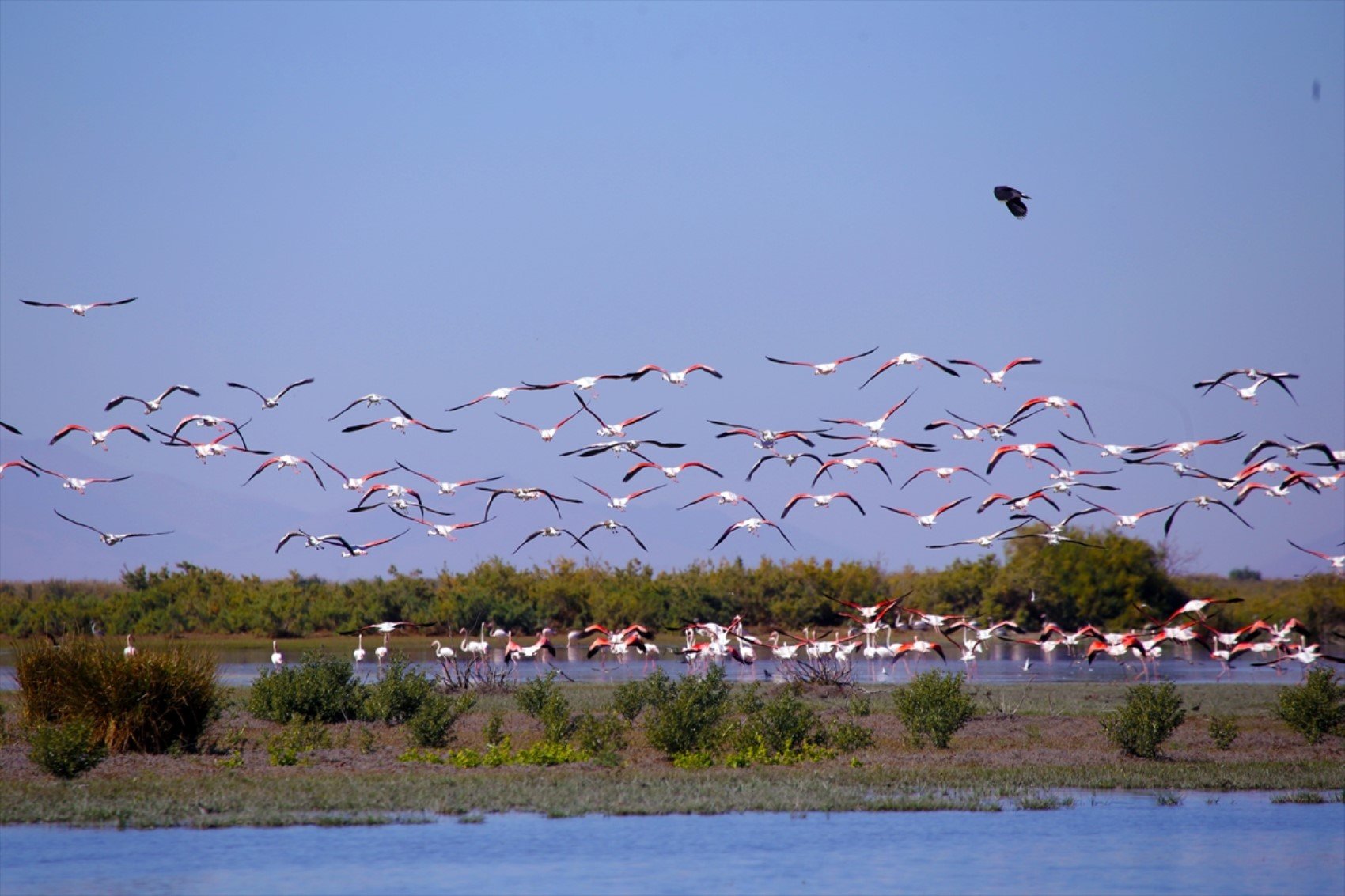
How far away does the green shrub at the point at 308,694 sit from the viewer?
2394cm

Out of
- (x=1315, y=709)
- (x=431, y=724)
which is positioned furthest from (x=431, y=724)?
(x=1315, y=709)

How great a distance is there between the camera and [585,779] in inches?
773

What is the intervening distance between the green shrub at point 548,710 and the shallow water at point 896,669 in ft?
30.7

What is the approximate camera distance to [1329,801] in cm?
1891

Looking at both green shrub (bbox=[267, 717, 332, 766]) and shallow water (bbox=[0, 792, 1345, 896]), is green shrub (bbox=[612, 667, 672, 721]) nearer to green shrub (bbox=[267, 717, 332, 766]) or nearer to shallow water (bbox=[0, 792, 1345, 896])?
green shrub (bbox=[267, 717, 332, 766])

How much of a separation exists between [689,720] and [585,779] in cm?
218

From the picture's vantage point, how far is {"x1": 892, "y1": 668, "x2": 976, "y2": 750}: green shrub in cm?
2269

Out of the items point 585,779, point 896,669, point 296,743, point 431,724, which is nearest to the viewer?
point 585,779

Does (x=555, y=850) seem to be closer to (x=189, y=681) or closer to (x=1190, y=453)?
(x=189, y=681)

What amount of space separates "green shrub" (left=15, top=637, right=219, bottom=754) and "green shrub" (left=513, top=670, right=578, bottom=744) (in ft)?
15.4

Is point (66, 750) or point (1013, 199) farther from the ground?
point (1013, 199)

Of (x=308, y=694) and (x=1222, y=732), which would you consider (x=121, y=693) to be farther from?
(x=1222, y=732)

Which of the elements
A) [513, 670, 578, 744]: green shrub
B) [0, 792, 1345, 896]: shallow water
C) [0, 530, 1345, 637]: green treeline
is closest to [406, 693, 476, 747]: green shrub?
[513, 670, 578, 744]: green shrub

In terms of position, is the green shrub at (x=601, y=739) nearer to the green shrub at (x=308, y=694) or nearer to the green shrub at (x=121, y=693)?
the green shrub at (x=308, y=694)
